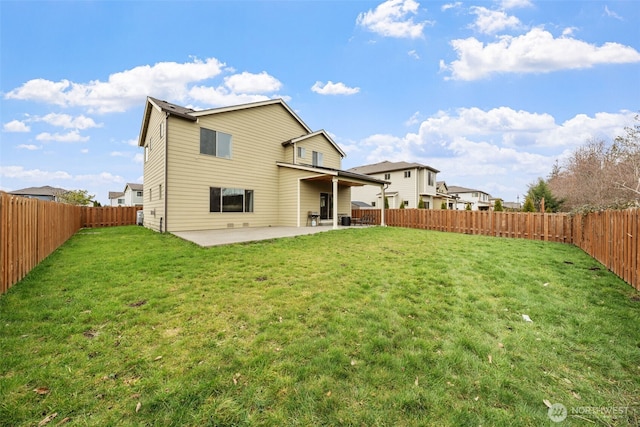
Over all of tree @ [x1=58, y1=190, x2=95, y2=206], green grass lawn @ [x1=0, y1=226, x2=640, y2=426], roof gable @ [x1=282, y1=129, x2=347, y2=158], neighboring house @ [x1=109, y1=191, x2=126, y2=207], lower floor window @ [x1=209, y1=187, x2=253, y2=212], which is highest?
roof gable @ [x1=282, y1=129, x2=347, y2=158]

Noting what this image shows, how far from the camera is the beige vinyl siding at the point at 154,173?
1245cm

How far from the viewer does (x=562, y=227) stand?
36.8 ft

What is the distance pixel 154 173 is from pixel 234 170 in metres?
4.37

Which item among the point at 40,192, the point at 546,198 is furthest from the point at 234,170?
the point at 40,192

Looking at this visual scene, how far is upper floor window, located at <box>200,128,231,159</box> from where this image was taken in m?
12.8

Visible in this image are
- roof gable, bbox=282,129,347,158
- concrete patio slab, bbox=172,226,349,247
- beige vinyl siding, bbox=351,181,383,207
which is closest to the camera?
concrete patio slab, bbox=172,226,349,247

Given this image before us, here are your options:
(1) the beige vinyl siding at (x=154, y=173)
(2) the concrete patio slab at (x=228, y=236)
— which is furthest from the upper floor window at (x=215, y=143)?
(2) the concrete patio slab at (x=228, y=236)

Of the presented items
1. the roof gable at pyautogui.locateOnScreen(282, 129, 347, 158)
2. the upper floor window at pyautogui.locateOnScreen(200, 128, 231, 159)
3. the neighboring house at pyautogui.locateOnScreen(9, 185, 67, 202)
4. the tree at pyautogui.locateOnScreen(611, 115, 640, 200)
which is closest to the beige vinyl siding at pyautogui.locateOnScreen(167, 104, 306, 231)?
the upper floor window at pyautogui.locateOnScreen(200, 128, 231, 159)

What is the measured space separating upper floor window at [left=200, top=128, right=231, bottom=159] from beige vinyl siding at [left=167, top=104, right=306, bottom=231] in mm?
213

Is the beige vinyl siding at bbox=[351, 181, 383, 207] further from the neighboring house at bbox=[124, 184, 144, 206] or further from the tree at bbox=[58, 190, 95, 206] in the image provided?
the neighboring house at bbox=[124, 184, 144, 206]

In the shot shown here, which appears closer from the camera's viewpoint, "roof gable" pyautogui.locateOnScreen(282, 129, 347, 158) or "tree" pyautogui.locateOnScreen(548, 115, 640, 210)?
"tree" pyautogui.locateOnScreen(548, 115, 640, 210)

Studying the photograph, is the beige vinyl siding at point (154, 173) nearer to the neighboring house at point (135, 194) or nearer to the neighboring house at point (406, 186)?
the neighboring house at point (406, 186)

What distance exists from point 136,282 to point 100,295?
0.65 m

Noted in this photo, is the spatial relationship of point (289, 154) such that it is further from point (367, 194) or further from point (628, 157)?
point (628, 157)
